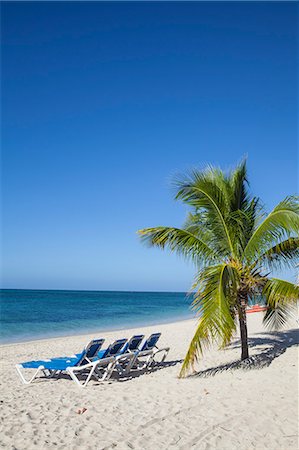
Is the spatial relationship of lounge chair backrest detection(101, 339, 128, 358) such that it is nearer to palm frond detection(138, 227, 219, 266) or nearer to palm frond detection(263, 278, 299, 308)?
palm frond detection(138, 227, 219, 266)

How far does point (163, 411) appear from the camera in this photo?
5.35 meters

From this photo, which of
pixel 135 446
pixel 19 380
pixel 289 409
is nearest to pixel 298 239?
pixel 289 409

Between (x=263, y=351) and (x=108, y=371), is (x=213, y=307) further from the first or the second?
(x=263, y=351)

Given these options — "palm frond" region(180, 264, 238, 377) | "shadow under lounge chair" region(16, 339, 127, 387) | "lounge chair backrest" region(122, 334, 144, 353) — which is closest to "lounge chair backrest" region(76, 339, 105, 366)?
"shadow under lounge chair" region(16, 339, 127, 387)

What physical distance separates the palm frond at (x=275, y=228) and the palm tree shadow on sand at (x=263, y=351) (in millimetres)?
2096

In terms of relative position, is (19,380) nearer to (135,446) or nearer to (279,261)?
(135,446)

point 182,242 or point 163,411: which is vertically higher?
point 182,242

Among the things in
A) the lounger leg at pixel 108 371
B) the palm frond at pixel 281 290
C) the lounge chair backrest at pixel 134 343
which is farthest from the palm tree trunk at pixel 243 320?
the lounger leg at pixel 108 371

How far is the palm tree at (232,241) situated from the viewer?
7457 millimetres

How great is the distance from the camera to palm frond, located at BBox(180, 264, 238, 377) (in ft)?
22.4

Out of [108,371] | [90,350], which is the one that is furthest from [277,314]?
[90,350]

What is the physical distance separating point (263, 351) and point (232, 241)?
3297 mm

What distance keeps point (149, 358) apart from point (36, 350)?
19.5 ft

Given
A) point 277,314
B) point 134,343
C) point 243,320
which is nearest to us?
point 243,320
